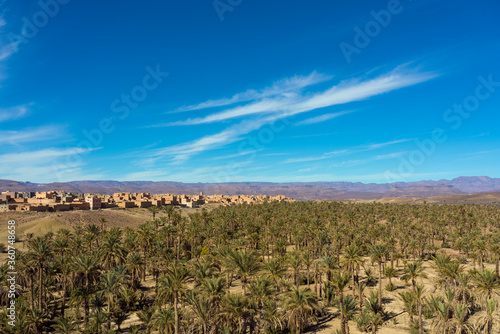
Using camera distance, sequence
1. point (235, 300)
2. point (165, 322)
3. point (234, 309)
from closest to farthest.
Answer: point (234, 309) → point (235, 300) → point (165, 322)

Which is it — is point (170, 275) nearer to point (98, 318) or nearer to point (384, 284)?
point (98, 318)

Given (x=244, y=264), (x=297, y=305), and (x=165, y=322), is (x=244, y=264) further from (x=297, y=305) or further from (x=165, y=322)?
(x=165, y=322)

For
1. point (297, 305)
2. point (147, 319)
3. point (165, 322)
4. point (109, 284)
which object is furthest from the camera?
point (109, 284)

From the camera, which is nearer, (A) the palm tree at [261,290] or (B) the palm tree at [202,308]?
(B) the palm tree at [202,308]

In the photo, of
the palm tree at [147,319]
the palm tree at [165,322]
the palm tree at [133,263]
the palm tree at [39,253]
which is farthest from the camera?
the palm tree at [133,263]

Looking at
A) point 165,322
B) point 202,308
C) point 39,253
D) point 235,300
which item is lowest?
point 165,322

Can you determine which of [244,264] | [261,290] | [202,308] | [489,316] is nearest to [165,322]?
[202,308]

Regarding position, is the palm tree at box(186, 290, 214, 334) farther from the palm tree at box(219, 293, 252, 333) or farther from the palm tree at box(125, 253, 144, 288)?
the palm tree at box(125, 253, 144, 288)

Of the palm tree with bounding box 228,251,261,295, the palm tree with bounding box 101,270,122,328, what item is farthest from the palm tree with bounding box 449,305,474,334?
the palm tree with bounding box 101,270,122,328

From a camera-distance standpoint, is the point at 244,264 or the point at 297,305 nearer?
the point at 297,305

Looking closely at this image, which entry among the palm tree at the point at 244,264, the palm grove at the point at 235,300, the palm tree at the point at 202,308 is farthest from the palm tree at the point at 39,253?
the palm tree at the point at 244,264

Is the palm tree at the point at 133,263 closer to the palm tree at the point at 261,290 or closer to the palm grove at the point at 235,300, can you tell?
the palm grove at the point at 235,300
